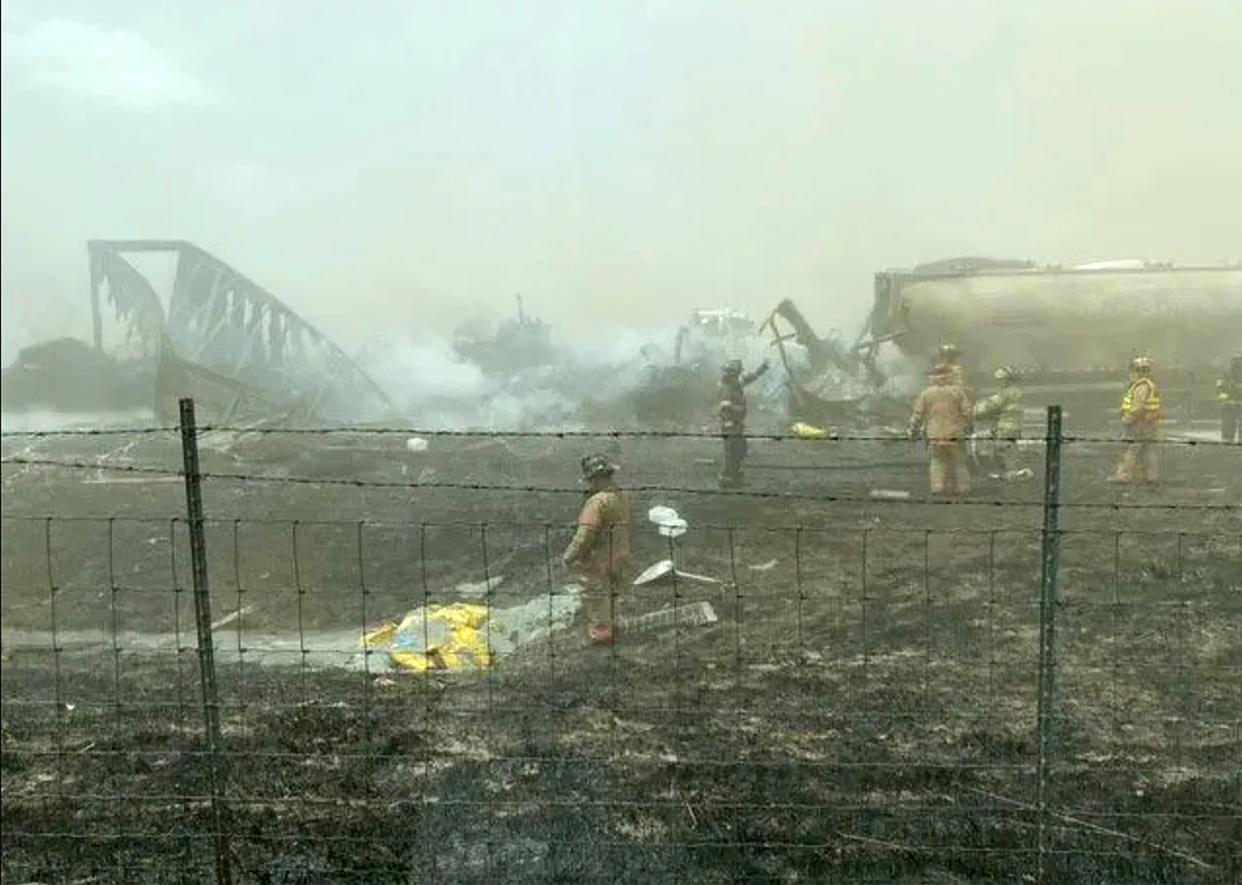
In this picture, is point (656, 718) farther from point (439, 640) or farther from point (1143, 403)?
point (1143, 403)

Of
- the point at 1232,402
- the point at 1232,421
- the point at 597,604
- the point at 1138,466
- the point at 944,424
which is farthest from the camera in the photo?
the point at 1232,421

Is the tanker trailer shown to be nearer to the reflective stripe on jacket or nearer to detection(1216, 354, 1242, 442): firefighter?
detection(1216, 354, 1242, 442): firefighter

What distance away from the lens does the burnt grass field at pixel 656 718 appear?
3.79 meters

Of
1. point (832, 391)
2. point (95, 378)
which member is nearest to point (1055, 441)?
point (95, 378)

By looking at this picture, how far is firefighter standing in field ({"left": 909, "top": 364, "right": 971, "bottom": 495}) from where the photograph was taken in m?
10.5

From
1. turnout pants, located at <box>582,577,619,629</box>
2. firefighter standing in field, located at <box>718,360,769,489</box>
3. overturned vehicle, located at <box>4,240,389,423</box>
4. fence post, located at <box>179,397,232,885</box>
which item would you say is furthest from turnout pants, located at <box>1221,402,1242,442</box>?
fence post, located at <box>179,397,232,885</box>

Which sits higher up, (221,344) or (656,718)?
(221,344)

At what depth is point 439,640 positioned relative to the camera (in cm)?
627

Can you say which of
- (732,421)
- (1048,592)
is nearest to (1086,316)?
(732,421)

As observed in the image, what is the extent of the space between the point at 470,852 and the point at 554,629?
320 centimetres

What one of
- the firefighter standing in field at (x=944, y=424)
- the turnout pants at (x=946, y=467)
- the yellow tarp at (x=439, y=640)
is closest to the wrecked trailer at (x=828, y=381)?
the firefighter standing in field at (x=944, y=424)

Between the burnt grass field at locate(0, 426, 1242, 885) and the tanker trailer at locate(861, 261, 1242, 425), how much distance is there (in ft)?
21.2

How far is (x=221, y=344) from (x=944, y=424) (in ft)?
27.1

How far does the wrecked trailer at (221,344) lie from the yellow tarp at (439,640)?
269cm
